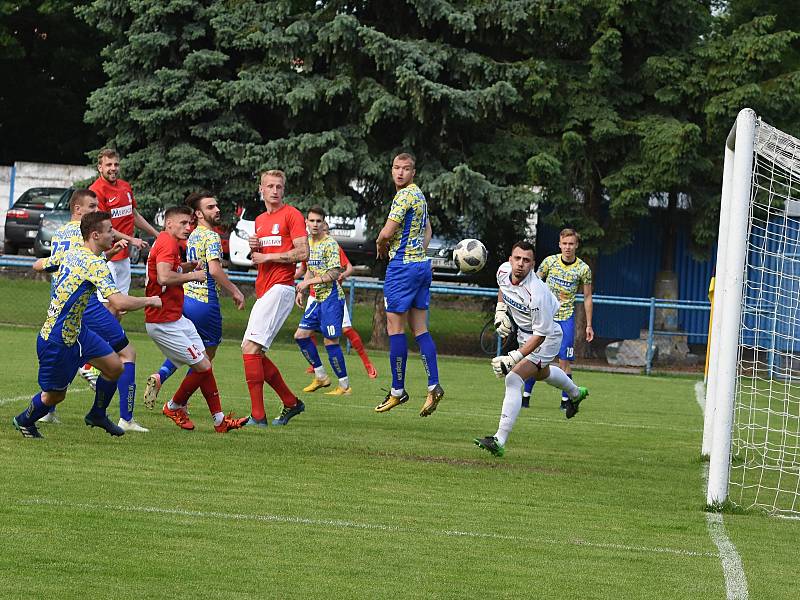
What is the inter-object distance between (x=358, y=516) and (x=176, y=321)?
12.1 feet

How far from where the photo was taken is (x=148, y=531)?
6.82 meters

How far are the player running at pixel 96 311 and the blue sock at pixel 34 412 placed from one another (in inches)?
25.6

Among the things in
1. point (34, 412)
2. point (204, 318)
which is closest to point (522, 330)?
point (204, 318)

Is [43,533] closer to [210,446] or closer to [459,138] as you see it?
[210,446]

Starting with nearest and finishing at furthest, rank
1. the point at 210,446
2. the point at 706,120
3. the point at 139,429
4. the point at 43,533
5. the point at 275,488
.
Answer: the point at 43,533, the point at 275,488, the point at 210,446, the point at 139,429, the point at 706,120

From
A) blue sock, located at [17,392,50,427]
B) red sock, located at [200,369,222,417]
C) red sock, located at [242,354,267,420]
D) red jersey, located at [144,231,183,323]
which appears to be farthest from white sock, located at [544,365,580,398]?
blue sock, located at [17,392,50,427]

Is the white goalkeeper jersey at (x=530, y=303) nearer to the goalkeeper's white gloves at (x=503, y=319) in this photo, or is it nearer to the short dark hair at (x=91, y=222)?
the goalkeeper's white gloves at (x=503, y=319)

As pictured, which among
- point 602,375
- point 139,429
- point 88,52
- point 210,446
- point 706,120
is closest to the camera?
point 210,446

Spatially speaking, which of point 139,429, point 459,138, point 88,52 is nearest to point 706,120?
point 459,138

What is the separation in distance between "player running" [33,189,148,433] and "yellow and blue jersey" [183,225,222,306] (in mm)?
1114

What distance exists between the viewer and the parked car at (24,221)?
32969 millimetres

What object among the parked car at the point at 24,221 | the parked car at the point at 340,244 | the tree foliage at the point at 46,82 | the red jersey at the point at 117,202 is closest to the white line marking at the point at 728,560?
the red jersey at the point at 117,202

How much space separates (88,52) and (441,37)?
18945mm

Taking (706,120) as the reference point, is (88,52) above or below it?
above
